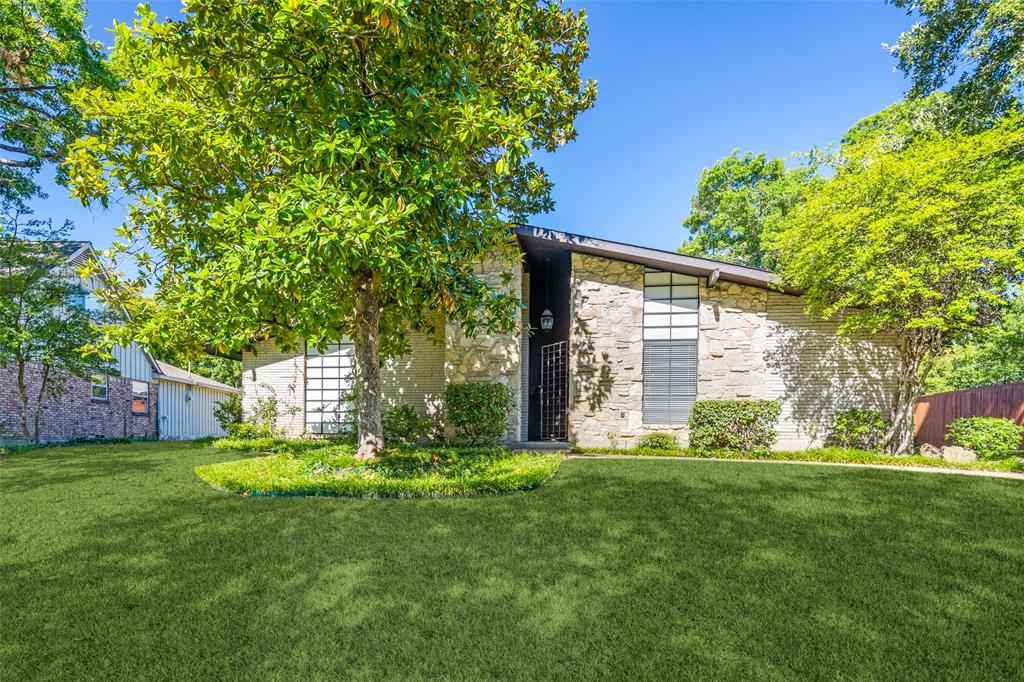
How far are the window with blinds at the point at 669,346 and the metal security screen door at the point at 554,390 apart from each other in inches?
76.1

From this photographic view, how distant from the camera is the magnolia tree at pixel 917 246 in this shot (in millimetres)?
7457

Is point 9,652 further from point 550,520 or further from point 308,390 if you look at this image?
point 308,390

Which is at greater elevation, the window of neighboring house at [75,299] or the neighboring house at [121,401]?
the window of neighboring house at [75,299]

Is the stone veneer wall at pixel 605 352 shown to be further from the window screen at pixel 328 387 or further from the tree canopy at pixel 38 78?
the tree canopy at pixel 38 78

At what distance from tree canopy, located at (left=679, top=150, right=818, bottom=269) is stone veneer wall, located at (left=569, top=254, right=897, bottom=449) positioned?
11377mm

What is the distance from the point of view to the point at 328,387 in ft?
37.3

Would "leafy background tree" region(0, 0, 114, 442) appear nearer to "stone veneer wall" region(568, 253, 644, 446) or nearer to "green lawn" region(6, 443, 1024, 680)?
"green lawn" region(6, 443, 1024, 680)

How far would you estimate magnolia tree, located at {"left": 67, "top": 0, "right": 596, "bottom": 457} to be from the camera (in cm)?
501

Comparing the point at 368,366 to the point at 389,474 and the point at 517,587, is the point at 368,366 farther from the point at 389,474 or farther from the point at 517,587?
the point at 517,587

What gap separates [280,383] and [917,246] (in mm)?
13954

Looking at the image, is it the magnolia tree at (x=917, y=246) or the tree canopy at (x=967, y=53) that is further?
the tree canopy at (x=967, y=53)

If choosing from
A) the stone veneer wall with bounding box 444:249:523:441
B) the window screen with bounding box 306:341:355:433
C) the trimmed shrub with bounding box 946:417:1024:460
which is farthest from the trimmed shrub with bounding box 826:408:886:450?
the window screen with bounding box 306:341:355:433

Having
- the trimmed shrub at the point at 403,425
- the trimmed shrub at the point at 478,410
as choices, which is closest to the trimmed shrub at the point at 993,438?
the trimmed shrub at the point at 478,410

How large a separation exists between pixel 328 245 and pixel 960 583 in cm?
564
